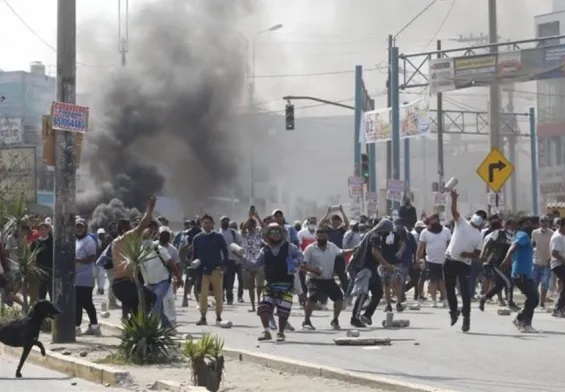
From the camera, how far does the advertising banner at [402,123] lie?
35.5 metres

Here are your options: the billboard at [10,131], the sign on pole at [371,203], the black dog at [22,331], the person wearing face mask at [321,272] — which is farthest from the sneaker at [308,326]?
the billboard at [10,131]

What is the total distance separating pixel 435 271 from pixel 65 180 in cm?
875

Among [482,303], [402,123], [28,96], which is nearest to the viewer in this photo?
[482,303]

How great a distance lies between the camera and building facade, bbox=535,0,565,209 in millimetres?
71938

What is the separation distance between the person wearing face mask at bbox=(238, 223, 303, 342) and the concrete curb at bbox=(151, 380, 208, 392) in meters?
4.39

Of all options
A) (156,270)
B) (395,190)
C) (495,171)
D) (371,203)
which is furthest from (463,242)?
(371,203)

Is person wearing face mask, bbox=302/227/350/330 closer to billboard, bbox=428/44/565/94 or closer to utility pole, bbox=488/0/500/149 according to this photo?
utility pole, bbox=488/0/500/149

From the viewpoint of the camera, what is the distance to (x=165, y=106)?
5306 cm

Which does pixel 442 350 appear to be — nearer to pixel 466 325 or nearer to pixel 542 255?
pixel 466 325

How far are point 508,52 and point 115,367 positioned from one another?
23884 mm

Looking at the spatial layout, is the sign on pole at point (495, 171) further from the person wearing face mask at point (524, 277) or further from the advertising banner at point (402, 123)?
the advertising banner at point (402, 123)

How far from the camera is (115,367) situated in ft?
40.8

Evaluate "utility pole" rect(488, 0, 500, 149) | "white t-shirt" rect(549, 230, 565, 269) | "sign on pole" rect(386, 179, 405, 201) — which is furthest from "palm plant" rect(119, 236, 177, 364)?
"utility pole" rect(488, 0, 500, 149)

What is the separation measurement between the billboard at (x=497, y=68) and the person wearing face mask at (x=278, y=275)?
19.9 meters
